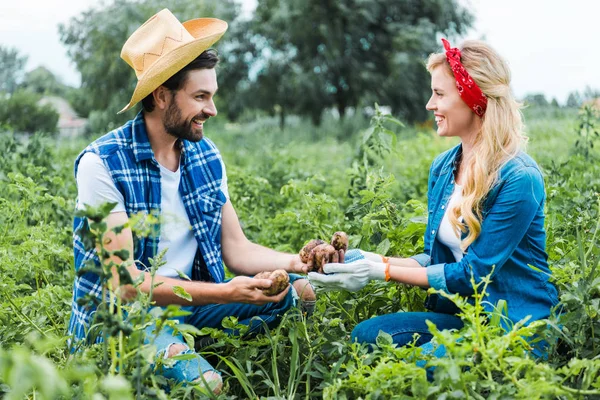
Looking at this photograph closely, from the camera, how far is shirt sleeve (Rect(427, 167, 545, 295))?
97.1 inches

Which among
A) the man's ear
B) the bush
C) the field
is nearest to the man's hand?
the field

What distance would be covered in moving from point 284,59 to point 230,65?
6.08 ft

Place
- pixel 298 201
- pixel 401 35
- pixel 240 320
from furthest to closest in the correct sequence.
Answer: pixel 401 35
pixel 298 201
pixel 240 320

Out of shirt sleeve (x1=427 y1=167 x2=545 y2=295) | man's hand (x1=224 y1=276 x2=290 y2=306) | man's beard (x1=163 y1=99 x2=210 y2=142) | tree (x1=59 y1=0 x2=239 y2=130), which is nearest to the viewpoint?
shirt sleeve (x1=427 y1=167 x2=545 y2=295)

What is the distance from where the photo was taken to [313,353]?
2652 millimetres

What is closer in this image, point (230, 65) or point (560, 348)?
point (560, 348)

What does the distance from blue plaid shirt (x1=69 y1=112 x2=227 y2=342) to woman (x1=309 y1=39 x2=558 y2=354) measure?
1.89ft

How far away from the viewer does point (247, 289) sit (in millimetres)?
2588

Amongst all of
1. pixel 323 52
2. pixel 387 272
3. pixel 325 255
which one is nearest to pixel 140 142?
pixel 325 255

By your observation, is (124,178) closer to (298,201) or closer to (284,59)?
(298,201)

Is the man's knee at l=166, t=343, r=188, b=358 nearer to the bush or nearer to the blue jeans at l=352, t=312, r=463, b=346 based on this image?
the blue jeans at l=352, t=312, r=463, b=346

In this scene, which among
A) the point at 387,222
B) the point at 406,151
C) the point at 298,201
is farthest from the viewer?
the point at 406,151

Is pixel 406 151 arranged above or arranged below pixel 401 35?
below

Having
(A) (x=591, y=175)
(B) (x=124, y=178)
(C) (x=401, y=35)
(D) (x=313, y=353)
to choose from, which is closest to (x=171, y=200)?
(B) (x=124, y=178)
